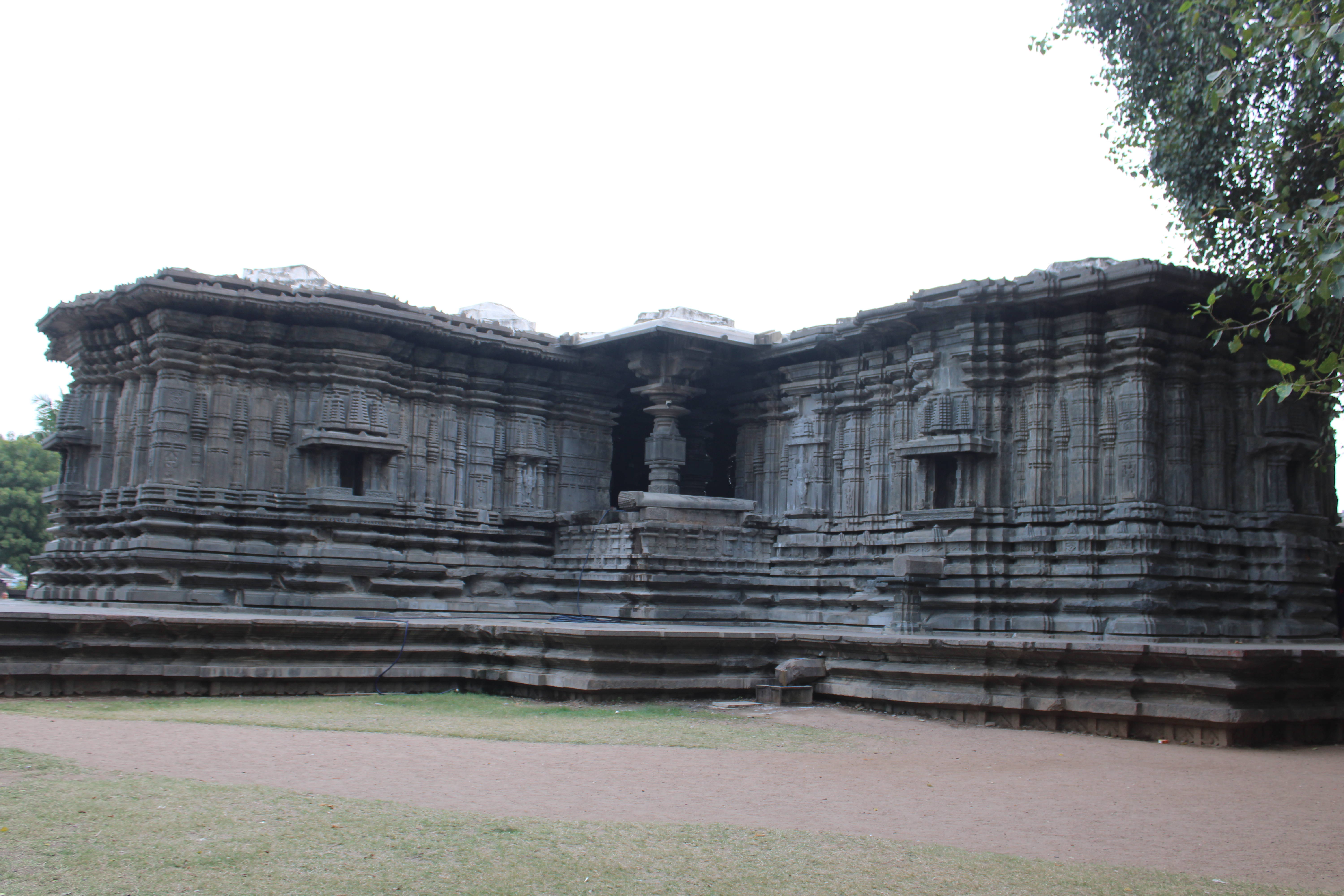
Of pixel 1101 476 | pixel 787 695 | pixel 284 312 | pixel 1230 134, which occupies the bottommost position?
pixel 787 695

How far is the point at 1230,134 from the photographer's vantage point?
1537cm

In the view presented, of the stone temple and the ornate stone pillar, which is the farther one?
the ornate stone pillar

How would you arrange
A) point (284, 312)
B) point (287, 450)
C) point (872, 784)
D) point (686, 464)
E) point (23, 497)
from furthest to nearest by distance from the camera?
point (23, 497) < point (686, 464) < point (287, 450) < point (284, 312) < point (872, 784)

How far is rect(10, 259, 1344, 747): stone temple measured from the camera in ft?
47.6

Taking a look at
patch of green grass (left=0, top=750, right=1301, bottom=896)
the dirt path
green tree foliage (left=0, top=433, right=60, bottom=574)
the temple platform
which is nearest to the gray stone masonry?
the temple platform

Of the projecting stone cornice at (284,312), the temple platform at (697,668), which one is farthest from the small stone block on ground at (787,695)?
the projecting stone cornice at (284,312)

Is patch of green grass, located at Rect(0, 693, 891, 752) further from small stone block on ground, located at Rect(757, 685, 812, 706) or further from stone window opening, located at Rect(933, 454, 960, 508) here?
stone window opening, located at Rect(933, 454, 960, 508)

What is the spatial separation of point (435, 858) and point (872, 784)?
10.9 ft

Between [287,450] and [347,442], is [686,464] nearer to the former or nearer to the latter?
[347,442]

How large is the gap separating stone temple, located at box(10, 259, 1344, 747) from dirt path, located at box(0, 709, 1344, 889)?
11.7ft

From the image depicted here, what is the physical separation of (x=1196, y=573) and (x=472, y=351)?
38.6ft

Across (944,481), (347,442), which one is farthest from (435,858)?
(347,442)

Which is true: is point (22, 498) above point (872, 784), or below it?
above

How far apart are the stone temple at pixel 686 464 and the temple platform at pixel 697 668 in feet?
0.56
